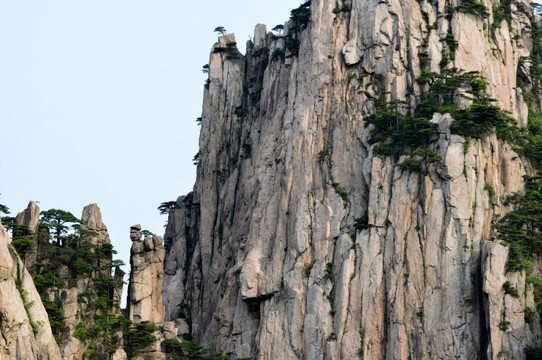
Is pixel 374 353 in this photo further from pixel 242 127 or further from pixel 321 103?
pixel 242 127

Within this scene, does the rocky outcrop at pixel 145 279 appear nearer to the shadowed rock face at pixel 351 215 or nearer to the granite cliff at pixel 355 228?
the granite cliff at pixel 355 228

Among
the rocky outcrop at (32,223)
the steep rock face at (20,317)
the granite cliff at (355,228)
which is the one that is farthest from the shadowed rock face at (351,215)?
the steep rock face at (20,317)

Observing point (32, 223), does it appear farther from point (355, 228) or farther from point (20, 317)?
point (355, 228)

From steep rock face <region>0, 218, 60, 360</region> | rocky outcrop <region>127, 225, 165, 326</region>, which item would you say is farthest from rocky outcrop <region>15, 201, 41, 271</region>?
steep rock face <region>0, 218, 60, 360</region>

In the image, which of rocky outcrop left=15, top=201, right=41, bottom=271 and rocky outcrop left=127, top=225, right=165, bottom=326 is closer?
rocky outcrop left=15, top=201, right=41, bottom=271

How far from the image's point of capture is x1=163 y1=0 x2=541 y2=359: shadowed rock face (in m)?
90.4

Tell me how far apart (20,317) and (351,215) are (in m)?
34.0

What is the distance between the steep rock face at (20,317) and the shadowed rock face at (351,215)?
56.0ft

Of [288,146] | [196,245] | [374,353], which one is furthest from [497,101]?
[196,245]

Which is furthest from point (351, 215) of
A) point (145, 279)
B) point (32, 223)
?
point (32, 223)

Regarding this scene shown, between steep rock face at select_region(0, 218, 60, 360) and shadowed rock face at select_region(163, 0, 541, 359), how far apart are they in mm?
17073

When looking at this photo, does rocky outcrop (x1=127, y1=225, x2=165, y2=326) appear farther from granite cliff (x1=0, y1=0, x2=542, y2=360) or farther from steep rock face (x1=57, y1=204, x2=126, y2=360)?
steep rock face (x1=57, y1=204, x2=126, y2=360)

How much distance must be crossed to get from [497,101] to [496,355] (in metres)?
26.7

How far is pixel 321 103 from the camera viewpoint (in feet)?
349
